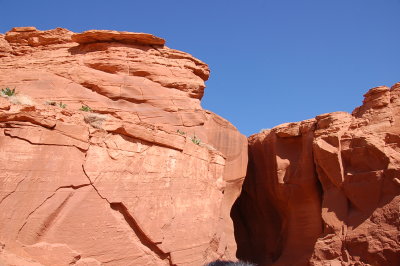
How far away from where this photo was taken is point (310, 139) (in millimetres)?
16516

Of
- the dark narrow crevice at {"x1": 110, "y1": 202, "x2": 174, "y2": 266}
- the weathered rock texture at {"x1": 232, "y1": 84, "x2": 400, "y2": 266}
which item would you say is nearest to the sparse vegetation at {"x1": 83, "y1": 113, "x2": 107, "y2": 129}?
the dark narrow crevice at {"x1": 110, "y1": 202, "x2": 174, "y2": 266}

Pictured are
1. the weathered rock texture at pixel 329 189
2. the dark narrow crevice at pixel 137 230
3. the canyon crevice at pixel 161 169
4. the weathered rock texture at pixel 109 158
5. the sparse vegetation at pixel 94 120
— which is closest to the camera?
the weathered rock texture at pixel 109 158

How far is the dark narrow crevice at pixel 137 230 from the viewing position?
362 inches

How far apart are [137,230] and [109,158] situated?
1.88 meters

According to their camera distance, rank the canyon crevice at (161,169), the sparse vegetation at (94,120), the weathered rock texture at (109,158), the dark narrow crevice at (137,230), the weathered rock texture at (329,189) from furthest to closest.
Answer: the weathered rock texture at (329,189)
the sparse vegetation at (94,120)
the dark narrow crevice at (137,230)
the canyon crevice at (161,169)
the weathered rock texture at (109,158)

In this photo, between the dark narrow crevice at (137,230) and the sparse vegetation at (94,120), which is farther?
the sparse vegetation at (94,120)

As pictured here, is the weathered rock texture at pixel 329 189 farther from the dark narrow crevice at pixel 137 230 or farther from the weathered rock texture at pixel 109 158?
the dark narrow crevice at pixel 137 230

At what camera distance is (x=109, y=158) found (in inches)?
369

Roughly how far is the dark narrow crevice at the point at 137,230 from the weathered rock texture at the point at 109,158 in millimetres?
26

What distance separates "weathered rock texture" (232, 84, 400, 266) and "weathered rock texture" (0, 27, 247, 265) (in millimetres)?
2336

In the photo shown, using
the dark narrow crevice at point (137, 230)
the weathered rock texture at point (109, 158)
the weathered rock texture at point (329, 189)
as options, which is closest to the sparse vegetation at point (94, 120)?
the weathered rock texture at point (109, 158)

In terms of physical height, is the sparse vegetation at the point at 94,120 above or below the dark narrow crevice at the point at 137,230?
above

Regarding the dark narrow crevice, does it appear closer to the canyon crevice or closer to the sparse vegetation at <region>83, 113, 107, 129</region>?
the canyon crevice

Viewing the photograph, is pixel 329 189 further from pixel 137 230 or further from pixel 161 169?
pixel 137 230
